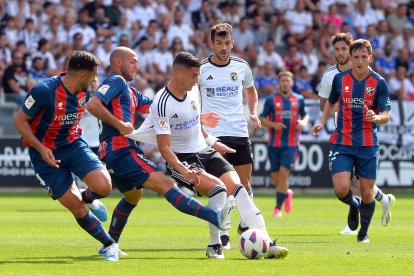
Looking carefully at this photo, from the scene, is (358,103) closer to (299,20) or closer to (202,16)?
(202,16)

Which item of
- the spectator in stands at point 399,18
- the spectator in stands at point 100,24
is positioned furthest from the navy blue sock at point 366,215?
the spectator in stands at point 399,18

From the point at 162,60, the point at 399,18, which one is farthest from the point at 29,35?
the point at 399,18

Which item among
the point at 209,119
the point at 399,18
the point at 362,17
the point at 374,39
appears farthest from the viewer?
the point at 399,18

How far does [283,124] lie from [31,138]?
1100 centimetres

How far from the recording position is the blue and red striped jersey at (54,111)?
10.8 meters

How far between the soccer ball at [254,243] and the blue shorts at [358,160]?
2724 millimetres

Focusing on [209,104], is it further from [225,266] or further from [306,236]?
[225,266]

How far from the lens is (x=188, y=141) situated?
11.5 m

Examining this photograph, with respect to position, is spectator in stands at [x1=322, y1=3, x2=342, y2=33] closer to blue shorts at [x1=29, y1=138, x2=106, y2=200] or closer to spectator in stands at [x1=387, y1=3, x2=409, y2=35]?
spectator in stands at [x1=387, y1=3, x2=409, y2=35]

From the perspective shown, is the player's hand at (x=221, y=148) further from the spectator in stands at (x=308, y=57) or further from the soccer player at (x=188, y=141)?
the spectator in stands at (x=308, y=57)

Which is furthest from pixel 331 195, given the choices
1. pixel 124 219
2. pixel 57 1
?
pixel 124 219

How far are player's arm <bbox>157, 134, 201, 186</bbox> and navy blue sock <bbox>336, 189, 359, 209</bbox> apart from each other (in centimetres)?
368

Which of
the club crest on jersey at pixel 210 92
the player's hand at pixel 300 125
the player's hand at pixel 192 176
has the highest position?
the club crest on jersey at pixel 210 92

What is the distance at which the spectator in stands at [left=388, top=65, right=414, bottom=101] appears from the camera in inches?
1173
